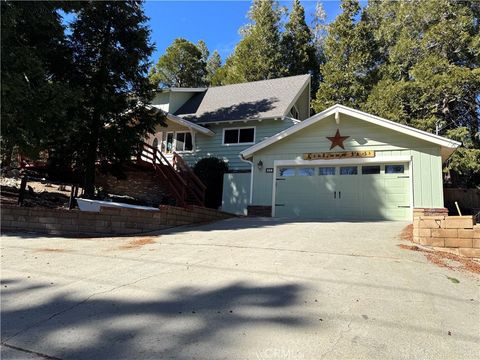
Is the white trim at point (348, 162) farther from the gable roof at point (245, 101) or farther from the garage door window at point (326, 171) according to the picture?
the gable roof at point (245, 101)

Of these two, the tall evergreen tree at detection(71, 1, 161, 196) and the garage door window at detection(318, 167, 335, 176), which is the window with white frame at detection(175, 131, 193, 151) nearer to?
the tall evergreen tree at detection(71, 1, 161, 196)

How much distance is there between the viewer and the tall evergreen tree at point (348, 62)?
25484mm

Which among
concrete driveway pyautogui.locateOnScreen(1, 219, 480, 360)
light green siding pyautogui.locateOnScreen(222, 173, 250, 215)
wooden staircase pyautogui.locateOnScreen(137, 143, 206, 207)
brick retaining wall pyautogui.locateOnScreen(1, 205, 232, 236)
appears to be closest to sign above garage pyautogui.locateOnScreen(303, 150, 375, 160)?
light green siding pyautogui.locateOnScreen(222, 173, 250, 215)

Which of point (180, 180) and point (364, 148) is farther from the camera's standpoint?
point (364, 148)

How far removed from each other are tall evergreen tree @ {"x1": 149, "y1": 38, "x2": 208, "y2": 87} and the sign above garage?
78.6 feet

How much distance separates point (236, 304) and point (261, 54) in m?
29.3

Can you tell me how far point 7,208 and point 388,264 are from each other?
9.34 m

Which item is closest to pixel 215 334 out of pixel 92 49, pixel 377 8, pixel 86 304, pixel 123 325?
pixel 123 325

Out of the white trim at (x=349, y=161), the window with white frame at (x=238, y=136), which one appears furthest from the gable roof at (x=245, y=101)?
the white trim at (x=349, y=161)

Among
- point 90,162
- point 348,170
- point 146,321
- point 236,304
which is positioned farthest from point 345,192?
point 146,321

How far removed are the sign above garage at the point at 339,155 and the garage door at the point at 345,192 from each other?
0.37 meters

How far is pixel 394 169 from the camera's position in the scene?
1370 centimetres

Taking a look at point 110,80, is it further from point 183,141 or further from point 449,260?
point 449,260

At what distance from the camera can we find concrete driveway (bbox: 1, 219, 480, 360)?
332 centimetres
